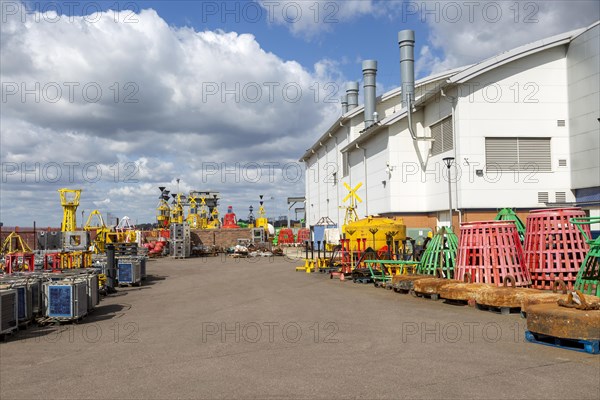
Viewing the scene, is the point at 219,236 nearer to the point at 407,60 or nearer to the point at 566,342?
the point at 407,60

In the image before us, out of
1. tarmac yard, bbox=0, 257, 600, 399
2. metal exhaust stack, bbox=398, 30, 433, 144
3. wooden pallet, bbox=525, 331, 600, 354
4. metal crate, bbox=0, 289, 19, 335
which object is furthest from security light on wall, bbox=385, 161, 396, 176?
metal crate, bbox=0, 289, 19, 335

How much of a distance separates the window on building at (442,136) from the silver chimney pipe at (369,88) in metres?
8.31

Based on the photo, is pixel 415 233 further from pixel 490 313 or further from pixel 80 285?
pixel 80 285

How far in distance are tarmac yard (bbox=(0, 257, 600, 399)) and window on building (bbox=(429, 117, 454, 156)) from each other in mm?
13432

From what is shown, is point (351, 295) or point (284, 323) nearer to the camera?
point (284, 323)

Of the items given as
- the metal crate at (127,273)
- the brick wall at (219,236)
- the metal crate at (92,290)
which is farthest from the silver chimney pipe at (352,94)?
the metal crate at (92,290)

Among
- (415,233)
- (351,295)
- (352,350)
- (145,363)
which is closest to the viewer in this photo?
(145,363)

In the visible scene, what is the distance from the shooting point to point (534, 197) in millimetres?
25359

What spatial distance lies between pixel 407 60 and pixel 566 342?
26.1 meters

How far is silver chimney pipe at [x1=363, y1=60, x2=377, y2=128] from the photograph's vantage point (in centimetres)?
3631

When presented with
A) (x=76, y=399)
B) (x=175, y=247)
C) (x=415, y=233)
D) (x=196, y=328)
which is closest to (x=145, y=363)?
(x=76, y=399)

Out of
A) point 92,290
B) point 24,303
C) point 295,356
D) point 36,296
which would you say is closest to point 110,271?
point 92,290

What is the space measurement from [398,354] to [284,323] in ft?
12.4

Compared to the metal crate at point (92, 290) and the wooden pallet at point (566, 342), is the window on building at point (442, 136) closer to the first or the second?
the wooden pallet at point (566, 342)
